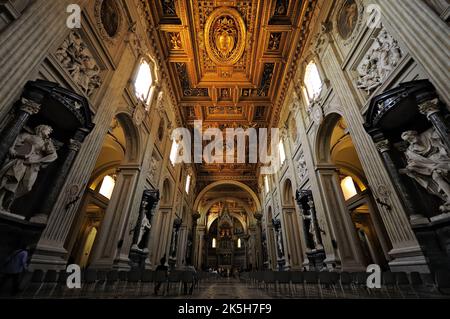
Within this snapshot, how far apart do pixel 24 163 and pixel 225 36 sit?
996 centimetres

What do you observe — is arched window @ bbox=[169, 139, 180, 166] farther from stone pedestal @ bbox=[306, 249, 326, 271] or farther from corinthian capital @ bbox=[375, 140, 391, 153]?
corinthian capital @ bbox=[375, 140, 391, 153]

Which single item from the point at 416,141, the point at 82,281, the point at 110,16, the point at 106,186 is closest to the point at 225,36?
the point at 110,16

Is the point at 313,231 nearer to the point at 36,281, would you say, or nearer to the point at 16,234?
the point at 36,281

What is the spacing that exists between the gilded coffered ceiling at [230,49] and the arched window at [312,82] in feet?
4.63

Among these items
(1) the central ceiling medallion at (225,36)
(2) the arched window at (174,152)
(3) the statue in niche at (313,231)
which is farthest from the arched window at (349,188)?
(2) the arched window at (174,152)

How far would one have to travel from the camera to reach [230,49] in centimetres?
1066

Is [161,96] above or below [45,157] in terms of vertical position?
above

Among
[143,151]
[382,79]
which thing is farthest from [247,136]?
[382,79]

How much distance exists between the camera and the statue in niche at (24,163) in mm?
3297

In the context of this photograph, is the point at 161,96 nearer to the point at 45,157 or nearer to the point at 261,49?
the point at 261,49

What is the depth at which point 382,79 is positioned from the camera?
4.71 meters

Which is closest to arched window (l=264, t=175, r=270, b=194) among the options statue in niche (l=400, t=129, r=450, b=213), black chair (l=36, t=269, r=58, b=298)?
statue in niche (l=400, t=129, r=450, b=213)
